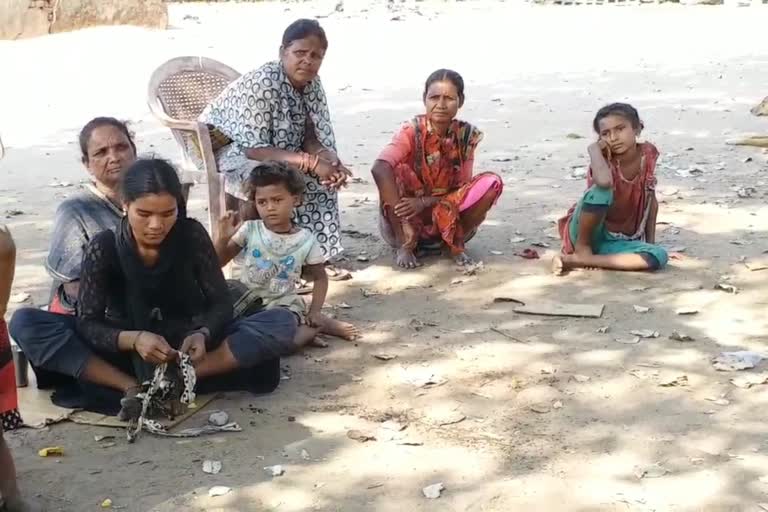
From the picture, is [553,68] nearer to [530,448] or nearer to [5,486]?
[530,448]

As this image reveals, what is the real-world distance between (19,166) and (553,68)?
7779 millimetres

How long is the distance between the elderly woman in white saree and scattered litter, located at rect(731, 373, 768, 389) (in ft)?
7.42

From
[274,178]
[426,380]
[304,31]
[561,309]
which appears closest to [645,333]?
[561,309]

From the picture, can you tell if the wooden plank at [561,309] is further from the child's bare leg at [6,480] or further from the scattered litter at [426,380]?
the child's bare leg at [6,480]

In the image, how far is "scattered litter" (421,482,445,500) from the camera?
313 centimetres

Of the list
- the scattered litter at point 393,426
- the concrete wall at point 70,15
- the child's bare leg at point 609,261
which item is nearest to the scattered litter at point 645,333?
the child's bare leg at point 609,261

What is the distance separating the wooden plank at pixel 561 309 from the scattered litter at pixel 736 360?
0.71 meters

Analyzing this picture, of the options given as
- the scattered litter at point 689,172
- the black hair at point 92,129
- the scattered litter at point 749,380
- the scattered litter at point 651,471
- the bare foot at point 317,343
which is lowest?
the scattered litter at point 651,471

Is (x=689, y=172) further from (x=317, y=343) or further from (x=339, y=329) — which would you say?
(x=317, y=343)

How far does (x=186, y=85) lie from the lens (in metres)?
5.95

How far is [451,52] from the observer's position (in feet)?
50.6

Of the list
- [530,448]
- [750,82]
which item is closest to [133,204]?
[530,448]

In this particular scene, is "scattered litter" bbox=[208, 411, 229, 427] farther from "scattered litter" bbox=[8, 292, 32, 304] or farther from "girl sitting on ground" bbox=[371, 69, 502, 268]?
"girl sitting on ground" bbox=[371, 69, 502, 268]

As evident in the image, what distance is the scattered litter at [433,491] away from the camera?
3.13 meters
